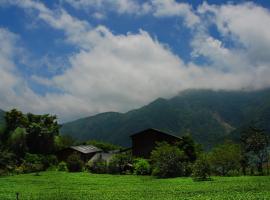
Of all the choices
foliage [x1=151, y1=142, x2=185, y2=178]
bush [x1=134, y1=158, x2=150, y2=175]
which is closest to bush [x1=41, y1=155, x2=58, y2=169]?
bush [x1=134, y1=158, x2=150, y2=175]

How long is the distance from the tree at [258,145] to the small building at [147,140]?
51.0 ft

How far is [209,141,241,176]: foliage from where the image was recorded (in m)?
62.9

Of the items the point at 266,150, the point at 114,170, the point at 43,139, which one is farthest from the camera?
the point at 43,139

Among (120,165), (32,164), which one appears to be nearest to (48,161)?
(32,164)

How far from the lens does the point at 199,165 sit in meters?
51.0

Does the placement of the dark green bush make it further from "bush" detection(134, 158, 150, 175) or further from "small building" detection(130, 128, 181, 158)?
"small building" detection(130, 128, 181, 158)

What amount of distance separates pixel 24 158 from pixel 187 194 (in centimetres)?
5336

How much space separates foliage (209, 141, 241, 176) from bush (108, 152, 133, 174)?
15.5m

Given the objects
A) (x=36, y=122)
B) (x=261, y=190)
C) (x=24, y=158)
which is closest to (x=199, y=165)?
(x=261, y=190)

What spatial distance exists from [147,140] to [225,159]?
2148 cm

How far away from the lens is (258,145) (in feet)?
220

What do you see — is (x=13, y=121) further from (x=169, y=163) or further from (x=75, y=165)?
(x=169, y=163)

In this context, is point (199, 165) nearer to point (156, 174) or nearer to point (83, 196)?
point (156, 174)

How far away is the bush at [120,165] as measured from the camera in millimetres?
72875
